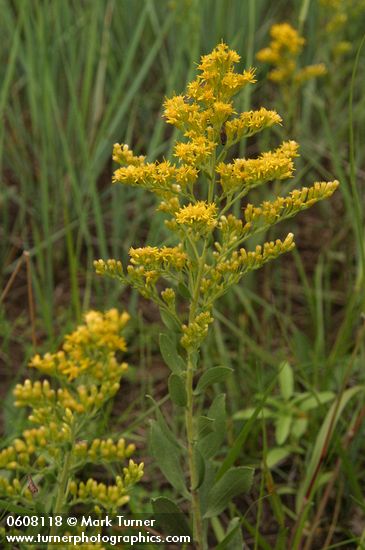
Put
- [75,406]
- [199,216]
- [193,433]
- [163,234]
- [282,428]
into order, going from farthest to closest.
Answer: [163,234] → [282,428] → [193,433] → [199,216] → [75,406]

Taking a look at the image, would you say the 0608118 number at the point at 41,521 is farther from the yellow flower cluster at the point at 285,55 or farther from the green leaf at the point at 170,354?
the yellow flower cluster at the point at 285,55

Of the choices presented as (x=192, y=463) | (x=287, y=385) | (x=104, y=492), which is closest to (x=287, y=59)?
(x=287, y=385)

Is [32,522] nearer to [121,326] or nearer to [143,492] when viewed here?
[121,326]

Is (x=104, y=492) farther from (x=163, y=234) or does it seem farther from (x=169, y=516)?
(x=163, y=234)

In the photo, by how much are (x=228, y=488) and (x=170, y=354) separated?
14.4 inches

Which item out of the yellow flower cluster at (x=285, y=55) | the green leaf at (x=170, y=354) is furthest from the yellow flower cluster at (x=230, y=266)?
the yellow flower cluster at (x=285, y=55)

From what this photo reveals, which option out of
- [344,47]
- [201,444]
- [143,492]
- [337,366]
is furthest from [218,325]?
[344,47]

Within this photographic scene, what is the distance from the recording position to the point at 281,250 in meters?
1.67

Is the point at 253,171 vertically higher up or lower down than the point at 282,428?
higher up

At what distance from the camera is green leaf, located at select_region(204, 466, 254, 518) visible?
169 cm

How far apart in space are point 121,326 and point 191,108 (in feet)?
1.81

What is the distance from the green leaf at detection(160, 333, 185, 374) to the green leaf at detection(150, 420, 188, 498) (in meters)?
0.16

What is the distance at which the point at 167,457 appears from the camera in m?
1.75

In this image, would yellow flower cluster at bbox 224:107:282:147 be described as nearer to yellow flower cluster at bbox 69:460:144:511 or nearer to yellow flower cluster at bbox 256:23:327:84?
yellow flower cluster at bbox 69:460:144:511
